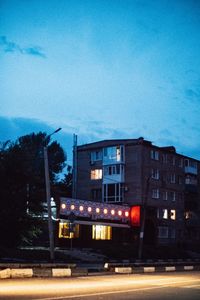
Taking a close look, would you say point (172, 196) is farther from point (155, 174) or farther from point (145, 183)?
point (145, 183)

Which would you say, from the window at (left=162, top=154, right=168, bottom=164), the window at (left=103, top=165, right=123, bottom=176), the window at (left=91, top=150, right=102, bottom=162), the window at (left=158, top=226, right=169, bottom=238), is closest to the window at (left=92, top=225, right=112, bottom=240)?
the window at (left=158, top=226, right=169, bottom=238)

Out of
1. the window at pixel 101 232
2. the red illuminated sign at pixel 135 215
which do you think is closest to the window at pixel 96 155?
the red illuminated sign at pixel 135 215

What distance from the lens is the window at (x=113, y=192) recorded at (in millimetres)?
61531

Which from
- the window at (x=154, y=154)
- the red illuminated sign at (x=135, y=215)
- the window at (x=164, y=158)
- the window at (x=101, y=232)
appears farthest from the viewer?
the window at (x=164, y=158)

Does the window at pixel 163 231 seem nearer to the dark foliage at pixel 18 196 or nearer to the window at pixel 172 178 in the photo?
the window at pixel 172 178

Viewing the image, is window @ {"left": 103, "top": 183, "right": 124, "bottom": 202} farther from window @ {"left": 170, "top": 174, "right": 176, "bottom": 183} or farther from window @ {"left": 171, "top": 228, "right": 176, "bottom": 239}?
window @ {"left": 171, "top": 228, "right": 176, "bottom": 239}

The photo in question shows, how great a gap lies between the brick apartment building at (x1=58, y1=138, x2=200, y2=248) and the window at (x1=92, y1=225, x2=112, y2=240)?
27 cm

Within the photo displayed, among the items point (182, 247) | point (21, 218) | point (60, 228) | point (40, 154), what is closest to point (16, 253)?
point (21, 218)

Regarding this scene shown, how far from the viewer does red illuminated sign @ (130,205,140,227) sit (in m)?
57.0

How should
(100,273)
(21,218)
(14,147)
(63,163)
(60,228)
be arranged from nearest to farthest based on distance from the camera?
(100,273), (21,218), (14,147), (60,228), (63,163)

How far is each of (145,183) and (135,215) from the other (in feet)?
16.3

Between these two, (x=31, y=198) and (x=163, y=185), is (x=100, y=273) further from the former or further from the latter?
(x=163, y=185)

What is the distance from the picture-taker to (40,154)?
7175 centimetres

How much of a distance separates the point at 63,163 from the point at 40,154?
1150cm
